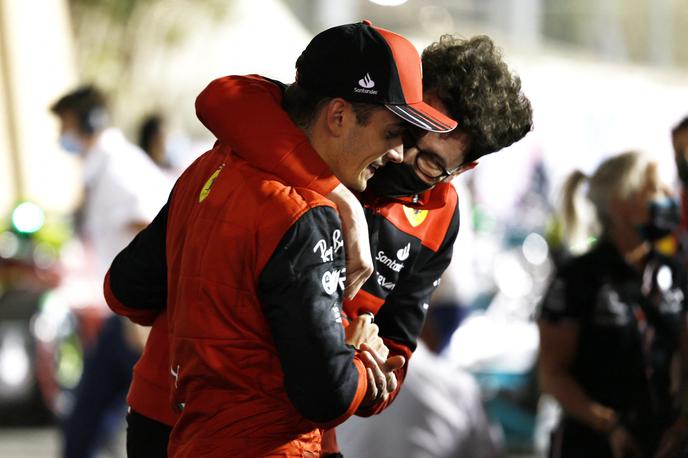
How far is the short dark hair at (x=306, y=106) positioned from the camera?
9.91 feet

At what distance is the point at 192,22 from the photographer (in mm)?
26578

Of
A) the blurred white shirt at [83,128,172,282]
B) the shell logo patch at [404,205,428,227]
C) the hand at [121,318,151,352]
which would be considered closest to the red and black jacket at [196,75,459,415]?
the shell logo patch at [404,205,428,227]

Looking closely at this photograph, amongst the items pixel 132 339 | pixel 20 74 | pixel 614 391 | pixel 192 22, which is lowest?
pixel 192 22

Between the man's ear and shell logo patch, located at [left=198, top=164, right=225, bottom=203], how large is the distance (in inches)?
9.8

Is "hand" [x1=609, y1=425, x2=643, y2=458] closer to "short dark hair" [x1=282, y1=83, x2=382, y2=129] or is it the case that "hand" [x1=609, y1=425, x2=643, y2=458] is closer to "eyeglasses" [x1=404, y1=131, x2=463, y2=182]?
"eyeglasses" [x1=404, y1=131, x2=463, y2=182]

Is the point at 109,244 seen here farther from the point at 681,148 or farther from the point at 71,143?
the point at 681,148

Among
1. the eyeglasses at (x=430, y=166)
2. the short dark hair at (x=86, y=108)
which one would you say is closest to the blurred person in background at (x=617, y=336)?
the eyeglasses at (x=430, y=166)

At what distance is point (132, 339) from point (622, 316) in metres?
2.57

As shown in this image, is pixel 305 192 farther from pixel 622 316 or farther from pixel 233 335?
pixel 622 316

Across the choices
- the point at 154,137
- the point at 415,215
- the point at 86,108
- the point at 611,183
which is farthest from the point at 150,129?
the point at 415,215

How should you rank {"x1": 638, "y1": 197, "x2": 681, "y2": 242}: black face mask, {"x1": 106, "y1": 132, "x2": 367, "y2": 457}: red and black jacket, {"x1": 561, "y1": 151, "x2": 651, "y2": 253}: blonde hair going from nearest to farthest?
{"x1": 106, "y1": 132, "x2": 367, "y2": 457}: red and black jacket, {"x1": 638, "y1": 197, "x2": 681, "y2": 242}: black face mask, {"x1": 561, "y1": 151, "x2": 651, "y2": 253}: blonde hair

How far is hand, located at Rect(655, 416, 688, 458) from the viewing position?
158 inches

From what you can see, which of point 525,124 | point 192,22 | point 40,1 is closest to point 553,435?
point 525,124

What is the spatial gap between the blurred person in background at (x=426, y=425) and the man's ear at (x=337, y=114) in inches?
84.9
